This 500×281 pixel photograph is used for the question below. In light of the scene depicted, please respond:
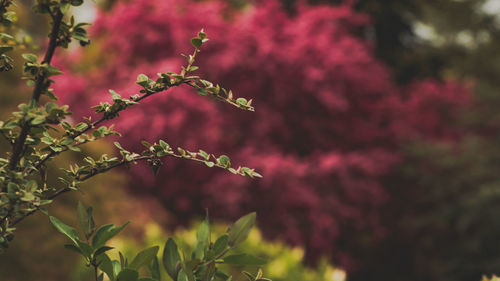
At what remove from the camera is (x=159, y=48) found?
597cm

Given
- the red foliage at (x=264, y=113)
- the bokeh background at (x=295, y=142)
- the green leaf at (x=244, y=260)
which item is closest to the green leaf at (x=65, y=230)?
the green leaf at (x=244, y=260)

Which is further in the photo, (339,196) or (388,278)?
(388,278)

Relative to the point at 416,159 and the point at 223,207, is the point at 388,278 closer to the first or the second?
the point at 416,159

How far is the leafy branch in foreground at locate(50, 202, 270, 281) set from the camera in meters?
1.15

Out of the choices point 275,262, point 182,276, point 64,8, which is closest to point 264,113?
A: point 275,262

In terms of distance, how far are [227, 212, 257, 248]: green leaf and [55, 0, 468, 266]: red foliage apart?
373 centimetres

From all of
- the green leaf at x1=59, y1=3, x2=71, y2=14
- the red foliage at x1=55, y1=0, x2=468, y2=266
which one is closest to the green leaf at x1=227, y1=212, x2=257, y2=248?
the green leaf at x1=59, y1=3, x2=71, y2=14

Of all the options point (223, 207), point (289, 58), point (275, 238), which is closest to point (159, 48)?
point (289, 58)

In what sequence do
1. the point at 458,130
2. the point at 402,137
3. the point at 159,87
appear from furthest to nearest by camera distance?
the point at 458,130 < the point at 402,137 < the point at 159,87

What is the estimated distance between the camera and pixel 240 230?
1392 mm

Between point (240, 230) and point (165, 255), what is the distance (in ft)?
0.69

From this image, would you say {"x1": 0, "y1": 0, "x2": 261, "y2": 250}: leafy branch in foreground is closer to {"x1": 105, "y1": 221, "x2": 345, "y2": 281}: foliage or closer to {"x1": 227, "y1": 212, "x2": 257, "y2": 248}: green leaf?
{"x1": 227, "y1": 212, "x2": 257, "y2": 248}: green leaf

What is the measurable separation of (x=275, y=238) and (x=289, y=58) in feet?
6.33

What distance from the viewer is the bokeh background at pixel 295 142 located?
5195 millimetres
